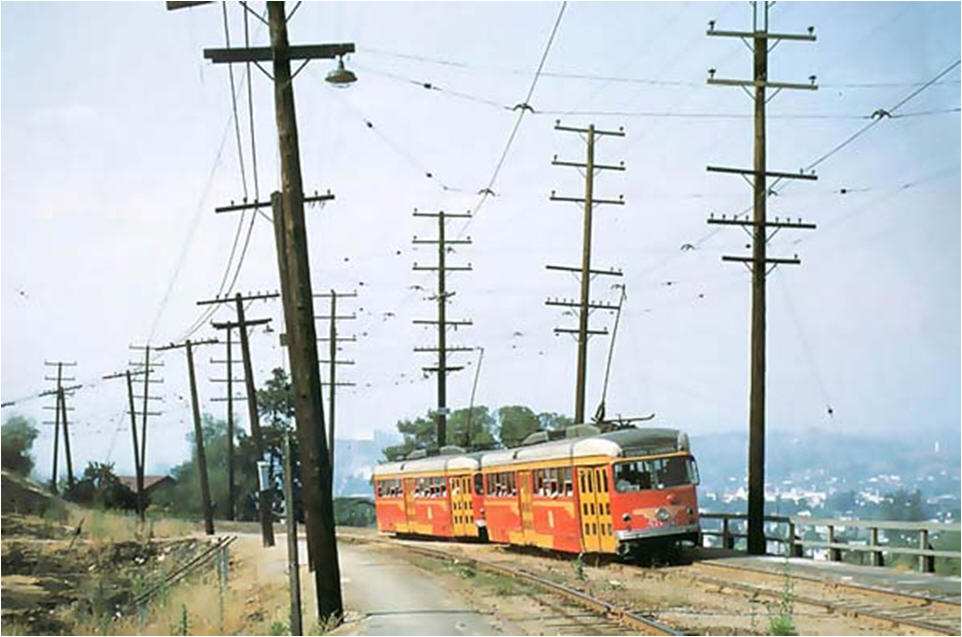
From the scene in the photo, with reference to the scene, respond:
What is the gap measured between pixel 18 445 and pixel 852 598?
2993 inches

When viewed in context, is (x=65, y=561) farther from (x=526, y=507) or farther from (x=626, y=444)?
(x=626, y=444)

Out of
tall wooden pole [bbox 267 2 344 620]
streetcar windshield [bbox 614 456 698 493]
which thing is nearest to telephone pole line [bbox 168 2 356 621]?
tall wooden pole [bbox 267 2 344 620]

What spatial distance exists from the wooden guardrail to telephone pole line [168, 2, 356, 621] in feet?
35.2

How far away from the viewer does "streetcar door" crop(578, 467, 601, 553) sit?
104 feet

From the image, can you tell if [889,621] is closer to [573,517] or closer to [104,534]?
[573,517]

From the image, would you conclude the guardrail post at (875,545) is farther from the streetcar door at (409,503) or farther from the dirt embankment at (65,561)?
the streetcar door at (409,503)

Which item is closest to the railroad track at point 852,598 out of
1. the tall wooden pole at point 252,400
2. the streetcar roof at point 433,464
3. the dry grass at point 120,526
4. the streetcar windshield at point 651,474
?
A: the streetcar windshield at point 651,474

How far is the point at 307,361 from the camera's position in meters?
22.3

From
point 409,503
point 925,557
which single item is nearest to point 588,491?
point 925,557

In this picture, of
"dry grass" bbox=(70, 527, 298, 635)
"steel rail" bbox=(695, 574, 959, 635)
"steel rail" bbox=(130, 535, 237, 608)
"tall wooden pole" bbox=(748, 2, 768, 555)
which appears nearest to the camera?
"steel rail" bbox=(695, 574, 959, 635)

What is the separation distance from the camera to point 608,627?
2047cm

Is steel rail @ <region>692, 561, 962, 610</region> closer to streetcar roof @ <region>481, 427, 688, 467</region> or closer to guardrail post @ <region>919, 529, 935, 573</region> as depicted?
guardrail post @ <region>919, 529, 935, 573</region>

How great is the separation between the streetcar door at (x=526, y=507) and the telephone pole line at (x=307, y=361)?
555 inches

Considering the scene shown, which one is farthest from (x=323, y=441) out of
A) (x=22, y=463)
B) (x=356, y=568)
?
(x=22, y=463)
